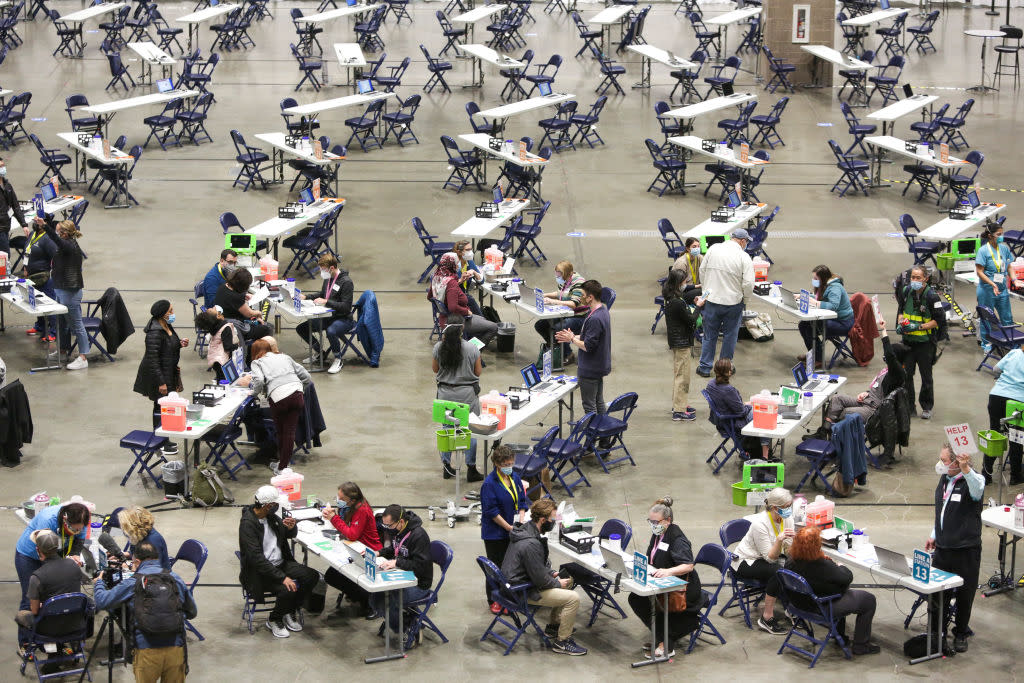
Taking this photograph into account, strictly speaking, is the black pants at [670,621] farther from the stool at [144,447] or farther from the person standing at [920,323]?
the person standing at [920,323]

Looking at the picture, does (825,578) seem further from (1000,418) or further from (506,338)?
(506,338)

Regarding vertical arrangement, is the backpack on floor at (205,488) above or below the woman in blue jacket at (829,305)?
below

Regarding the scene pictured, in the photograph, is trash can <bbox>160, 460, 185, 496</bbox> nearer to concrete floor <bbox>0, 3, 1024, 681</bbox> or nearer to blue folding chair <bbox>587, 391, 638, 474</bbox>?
concrete floor <bbox>0, 3, 1024, 681</bbox>

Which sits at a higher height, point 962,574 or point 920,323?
point 920,323

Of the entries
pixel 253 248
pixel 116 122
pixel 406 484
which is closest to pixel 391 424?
pixel 406 484

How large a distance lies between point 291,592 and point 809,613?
3.77 m

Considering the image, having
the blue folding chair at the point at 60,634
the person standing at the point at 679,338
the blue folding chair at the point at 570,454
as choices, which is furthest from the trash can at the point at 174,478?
the person standing at the point at 679,338

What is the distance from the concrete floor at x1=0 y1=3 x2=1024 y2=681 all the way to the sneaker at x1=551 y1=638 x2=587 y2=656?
85 mm

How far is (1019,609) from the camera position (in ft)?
36.7

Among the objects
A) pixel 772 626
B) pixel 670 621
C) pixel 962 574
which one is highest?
pixel 962 574

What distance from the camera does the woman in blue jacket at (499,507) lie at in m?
11.1

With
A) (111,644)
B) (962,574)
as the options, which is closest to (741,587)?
(962,574)

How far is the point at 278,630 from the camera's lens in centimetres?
1076

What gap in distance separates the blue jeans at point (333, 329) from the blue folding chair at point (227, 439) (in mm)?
2651
